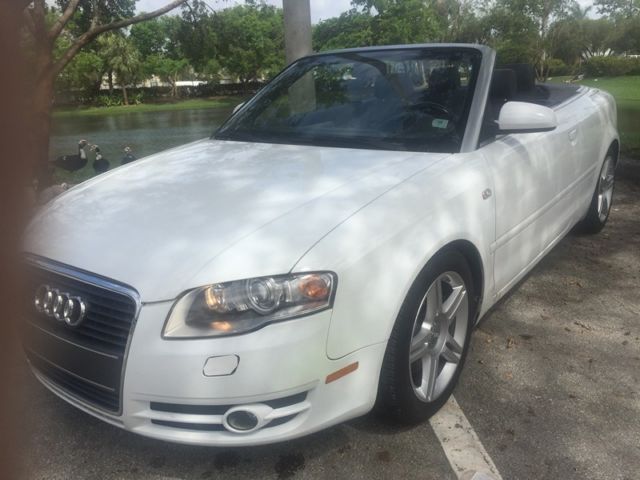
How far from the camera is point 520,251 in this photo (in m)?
3.17

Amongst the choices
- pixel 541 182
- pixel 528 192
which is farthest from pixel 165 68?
pixel 528 192

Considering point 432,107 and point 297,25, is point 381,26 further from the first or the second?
point 432,107

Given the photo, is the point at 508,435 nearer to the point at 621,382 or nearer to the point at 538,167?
the point at 621,382

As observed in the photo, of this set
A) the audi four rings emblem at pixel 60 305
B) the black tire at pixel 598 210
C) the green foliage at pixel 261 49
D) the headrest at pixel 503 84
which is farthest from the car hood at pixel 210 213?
the green foliage at pixel 261 49

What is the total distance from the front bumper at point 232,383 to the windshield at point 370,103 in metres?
1.32

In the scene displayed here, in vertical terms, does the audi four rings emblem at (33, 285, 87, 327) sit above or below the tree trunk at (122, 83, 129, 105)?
below

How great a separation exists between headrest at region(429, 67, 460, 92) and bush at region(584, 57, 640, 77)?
50961mm

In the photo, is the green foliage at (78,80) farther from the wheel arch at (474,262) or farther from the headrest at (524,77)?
the headrest at (524,77)

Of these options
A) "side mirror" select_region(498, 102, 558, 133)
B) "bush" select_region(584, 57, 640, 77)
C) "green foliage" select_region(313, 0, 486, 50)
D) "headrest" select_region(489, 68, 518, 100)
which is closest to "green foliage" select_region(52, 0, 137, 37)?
"headrest" select_region(489, 68, 518, 100)

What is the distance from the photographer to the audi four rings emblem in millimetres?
2064

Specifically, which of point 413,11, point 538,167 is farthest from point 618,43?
point 538,167

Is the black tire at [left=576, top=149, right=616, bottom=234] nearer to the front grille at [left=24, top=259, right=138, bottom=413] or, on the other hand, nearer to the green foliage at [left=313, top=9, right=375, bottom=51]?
the front grille at [left=24, top=259, right=138, bottom=413]

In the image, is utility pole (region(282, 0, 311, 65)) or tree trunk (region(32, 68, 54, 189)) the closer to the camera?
tree trunk (region(32, 68, 54, 189))

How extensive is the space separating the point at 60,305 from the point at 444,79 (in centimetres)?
231
